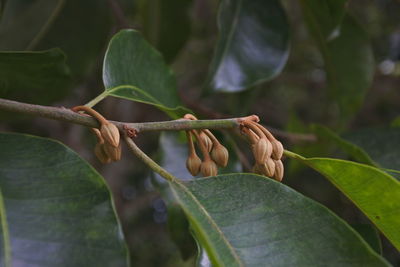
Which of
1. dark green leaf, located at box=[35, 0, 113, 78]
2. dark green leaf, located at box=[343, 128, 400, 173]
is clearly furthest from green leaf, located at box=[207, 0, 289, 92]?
dark green leaf, located at box=[35, 0, 113, 78]

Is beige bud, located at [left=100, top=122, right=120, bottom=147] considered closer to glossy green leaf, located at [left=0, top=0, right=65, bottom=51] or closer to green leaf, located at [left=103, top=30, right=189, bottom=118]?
green leaf, located at [left=103, top=30, right=189, bottom=118]

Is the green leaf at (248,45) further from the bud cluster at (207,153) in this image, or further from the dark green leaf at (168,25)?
the bud cluster at (207,153)

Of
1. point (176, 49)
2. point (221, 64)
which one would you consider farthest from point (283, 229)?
point (176, 49)

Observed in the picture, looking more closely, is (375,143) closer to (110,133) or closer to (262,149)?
(262,149)

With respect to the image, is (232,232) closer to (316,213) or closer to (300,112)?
(316,213)

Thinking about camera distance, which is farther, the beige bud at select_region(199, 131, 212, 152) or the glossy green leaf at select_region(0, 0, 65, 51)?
the glossy green leaf at select_region(0, 0, 65, 51)

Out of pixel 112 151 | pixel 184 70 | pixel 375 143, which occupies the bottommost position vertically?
pixel 184 70

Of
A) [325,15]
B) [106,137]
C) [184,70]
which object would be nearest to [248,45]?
[325,15]
